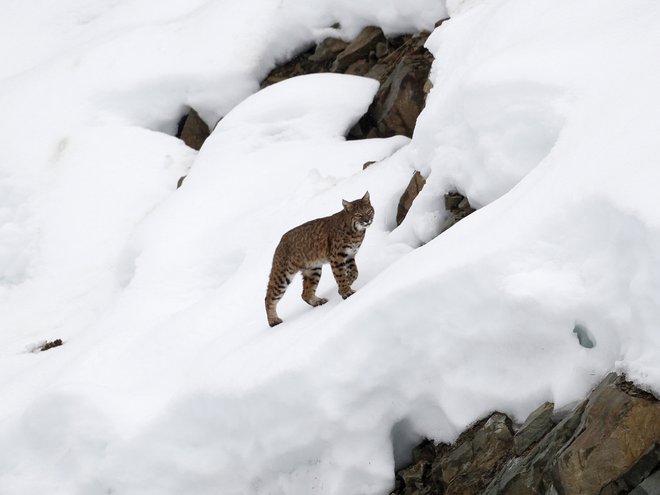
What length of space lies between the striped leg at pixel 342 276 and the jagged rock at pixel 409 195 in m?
2.17

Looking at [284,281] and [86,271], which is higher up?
[284,281]

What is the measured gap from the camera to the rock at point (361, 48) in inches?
799

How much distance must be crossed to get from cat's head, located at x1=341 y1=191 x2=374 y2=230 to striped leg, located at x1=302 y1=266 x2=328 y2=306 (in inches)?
41.3

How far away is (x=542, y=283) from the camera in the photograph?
7.15 m

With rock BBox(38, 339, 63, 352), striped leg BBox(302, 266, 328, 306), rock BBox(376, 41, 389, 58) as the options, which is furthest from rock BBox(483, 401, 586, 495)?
rock BBox(376, 41, 389, 58)

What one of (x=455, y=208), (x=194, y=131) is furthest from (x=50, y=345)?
(x=455, y=208)

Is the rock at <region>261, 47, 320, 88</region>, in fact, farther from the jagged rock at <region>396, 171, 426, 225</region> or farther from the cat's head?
the cat's head

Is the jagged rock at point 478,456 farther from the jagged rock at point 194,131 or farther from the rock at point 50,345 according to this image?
the jagged rock at point 194,131

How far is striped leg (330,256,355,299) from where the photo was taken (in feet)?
33.9

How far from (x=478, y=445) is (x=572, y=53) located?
539cm

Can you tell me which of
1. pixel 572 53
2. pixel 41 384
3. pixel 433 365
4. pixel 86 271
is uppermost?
pixel 572 53

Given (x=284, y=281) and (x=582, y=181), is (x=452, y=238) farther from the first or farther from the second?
(x=284, y=281)

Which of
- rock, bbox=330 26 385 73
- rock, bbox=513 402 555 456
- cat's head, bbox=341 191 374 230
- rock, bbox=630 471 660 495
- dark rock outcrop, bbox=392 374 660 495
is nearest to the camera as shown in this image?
rock, bbox=630 471 660 495

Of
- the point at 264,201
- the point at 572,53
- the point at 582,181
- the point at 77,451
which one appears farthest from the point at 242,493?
the point at 264,201
